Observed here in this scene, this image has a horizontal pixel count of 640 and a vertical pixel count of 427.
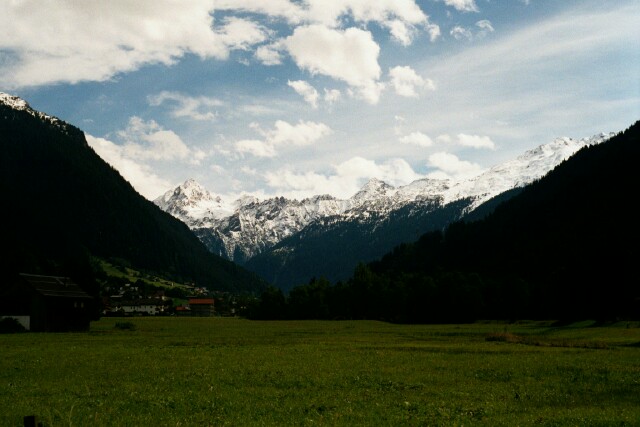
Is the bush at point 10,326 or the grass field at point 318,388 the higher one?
the grass field at point 318,388

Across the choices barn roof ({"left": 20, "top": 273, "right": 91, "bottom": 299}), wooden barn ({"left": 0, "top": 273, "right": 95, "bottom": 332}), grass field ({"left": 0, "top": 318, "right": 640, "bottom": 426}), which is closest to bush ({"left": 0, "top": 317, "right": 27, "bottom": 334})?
wooden barn ({"left": 0, "top": 273, "right": 95, "bottom": 332})

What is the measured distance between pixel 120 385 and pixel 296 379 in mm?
9724

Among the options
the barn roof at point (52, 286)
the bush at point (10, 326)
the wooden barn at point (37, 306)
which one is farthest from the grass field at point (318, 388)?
the barn roof at point (52, 286)

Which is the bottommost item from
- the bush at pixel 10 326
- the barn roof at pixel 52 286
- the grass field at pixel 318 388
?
the bush at pixel 10 326

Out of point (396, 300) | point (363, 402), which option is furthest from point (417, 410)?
point (396, 300)

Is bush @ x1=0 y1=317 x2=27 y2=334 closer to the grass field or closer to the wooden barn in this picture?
the wooden barn

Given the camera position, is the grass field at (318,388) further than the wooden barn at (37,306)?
No

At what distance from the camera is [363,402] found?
2778 centimetres

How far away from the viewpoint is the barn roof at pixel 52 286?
105 metres

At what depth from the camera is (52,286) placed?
110 m

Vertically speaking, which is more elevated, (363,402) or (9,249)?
(9,249)

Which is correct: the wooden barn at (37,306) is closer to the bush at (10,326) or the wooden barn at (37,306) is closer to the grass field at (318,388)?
the bush at (10,326)

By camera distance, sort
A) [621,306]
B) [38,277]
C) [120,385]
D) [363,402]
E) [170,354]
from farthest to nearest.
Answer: [621,306] → [38,277] → [170,354] → [120,385] → [363,402]

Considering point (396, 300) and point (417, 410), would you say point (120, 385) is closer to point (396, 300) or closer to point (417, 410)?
point (417, 410)
